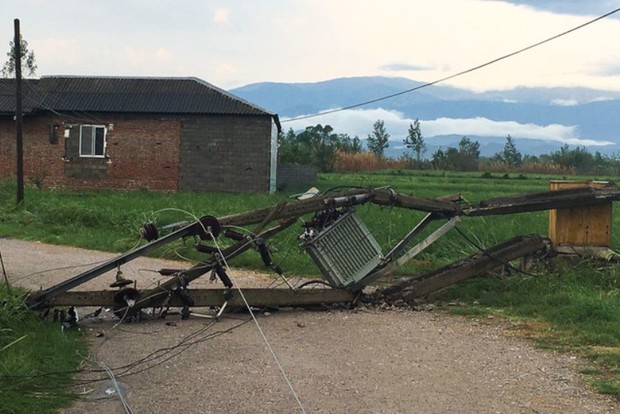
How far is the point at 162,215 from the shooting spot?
1923 cm

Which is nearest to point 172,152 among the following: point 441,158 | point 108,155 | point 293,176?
point 108,155

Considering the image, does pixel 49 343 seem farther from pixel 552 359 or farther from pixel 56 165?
pixel 56 165

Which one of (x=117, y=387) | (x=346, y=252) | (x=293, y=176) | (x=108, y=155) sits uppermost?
(x=108, y=155)

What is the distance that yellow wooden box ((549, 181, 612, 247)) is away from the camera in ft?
37.7

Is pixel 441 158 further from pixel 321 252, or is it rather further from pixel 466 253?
pixel 321 252

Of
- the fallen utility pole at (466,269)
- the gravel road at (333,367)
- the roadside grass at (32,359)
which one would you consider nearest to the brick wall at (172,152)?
the fallen utility pole at (466,269)

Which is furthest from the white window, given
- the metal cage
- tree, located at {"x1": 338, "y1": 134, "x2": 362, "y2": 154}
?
tree, located at {"x1": 338, "y1": 134, "x2": 362, "y2": 154}

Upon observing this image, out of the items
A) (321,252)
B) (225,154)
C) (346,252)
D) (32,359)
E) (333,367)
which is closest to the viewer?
(32,359)

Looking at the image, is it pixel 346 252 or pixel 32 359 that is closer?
pixel 32 359

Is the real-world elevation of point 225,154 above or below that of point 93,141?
below

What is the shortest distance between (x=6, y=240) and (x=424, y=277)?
11.0m

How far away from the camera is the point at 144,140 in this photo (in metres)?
30.7

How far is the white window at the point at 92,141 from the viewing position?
102 feet

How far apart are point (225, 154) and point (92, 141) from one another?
219 inches
